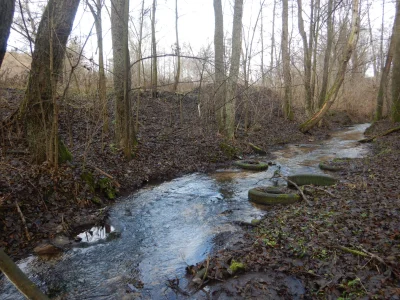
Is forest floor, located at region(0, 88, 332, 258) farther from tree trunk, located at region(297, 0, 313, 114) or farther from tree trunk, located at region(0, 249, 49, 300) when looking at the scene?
tree trunk, located at region(297, 0, 313, 114)

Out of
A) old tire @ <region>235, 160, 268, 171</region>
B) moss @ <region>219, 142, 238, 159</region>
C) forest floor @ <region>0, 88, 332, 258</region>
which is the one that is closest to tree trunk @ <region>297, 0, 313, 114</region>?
forest floor @ <region>0, 88, 332, 258</region>

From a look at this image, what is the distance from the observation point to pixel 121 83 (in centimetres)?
967

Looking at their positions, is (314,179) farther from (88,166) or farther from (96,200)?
(88,166)

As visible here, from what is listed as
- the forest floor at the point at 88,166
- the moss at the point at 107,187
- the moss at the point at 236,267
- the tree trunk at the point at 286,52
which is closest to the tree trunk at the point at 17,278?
the moss at the point at 236,267

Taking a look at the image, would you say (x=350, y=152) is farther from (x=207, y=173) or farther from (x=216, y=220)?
(x=216, y=220)

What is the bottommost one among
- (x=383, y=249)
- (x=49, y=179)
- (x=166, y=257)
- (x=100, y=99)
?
(x=166, y=257)

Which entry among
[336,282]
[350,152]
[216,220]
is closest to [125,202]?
[216,220]

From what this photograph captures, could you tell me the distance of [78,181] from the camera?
6852 mm

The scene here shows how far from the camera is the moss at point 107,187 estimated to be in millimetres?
7449

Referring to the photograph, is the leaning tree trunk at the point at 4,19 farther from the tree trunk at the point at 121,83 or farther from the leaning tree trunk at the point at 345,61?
the leaning tree trunk at the point at 345,61

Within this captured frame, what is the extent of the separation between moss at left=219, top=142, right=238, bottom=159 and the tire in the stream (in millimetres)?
4283

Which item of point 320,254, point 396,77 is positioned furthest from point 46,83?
point 396,77

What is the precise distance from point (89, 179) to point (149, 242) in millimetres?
2717

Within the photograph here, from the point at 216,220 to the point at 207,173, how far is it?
413cm
